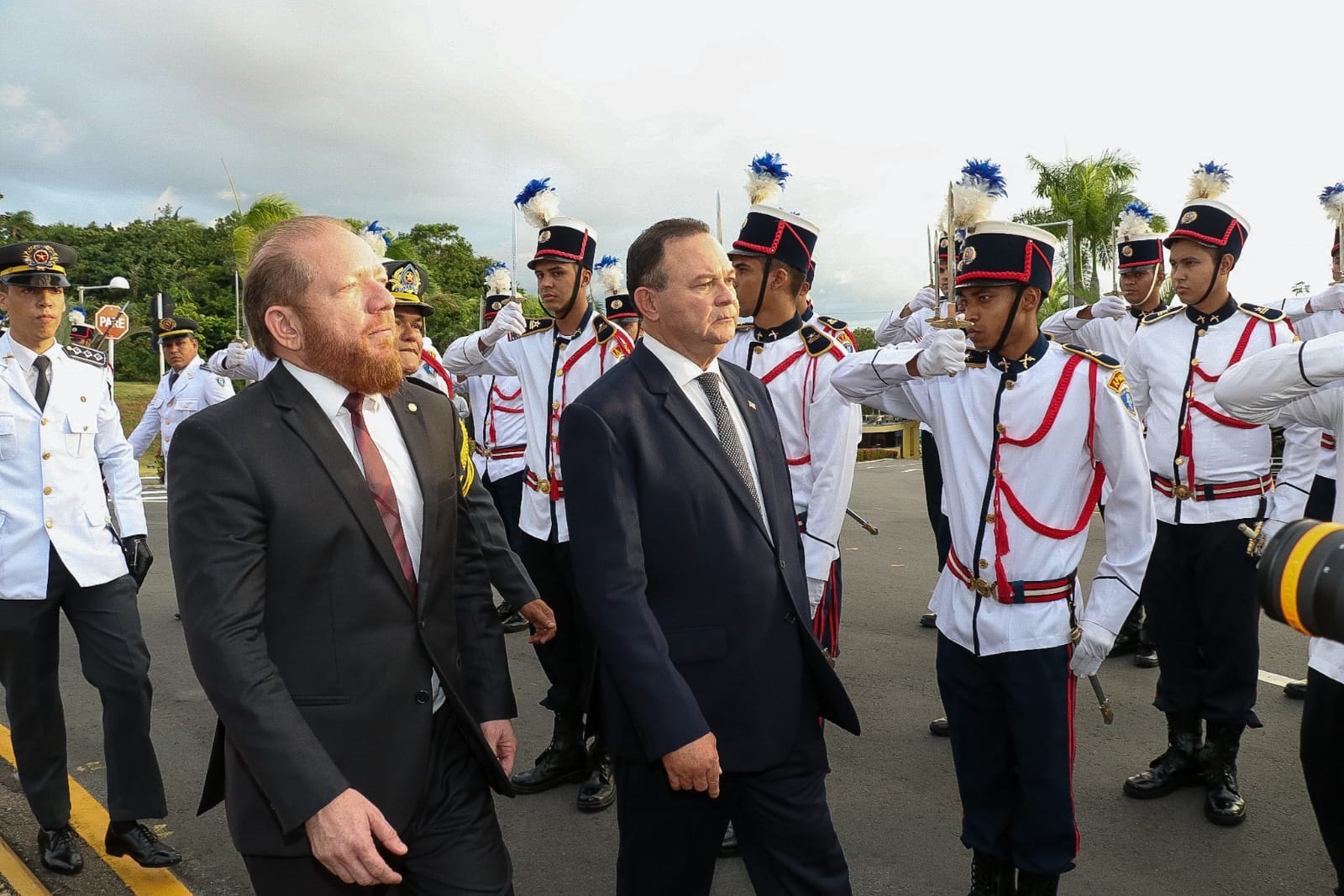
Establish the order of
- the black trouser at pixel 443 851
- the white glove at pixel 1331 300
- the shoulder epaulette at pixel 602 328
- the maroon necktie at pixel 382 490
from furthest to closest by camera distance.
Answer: the white glove at pixel 1331 300, the shoulder epaulette at pixel 602 328, the maroon necktie at pixel 382 490, the black trouser at pixel 443 851

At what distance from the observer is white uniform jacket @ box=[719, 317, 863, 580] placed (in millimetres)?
4105

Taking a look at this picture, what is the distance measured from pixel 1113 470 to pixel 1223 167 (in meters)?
2.61

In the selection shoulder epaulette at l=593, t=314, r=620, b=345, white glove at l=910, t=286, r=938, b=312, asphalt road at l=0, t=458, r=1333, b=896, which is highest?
white glove at l=910, t=286, r=938, b=312

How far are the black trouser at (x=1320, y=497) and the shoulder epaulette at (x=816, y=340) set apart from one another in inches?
129

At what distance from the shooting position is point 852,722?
275 centimetres

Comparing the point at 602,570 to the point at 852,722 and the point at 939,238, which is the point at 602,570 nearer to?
the point at 852,722

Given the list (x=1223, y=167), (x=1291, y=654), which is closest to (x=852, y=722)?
(x=1223, y=167)

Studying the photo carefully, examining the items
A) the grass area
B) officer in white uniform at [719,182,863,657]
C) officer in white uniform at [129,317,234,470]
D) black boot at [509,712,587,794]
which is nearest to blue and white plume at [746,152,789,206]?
officer in white uniform at [719,182,863,657]

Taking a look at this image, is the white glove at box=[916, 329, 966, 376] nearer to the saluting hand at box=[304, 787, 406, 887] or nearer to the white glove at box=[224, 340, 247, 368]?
the saluting hand at box=[304, 787, 406, 887]

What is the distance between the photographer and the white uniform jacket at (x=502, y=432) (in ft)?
26.0

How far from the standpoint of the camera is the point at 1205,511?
4516mm

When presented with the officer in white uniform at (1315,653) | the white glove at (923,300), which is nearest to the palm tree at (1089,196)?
the white glove at (923,300)

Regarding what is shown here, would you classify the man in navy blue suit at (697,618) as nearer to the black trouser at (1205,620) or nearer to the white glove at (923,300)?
the black trouser at (1205,620)

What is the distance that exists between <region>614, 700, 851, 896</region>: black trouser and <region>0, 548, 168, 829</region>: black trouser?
2245 millimetres
